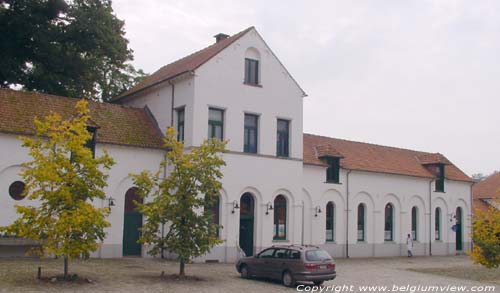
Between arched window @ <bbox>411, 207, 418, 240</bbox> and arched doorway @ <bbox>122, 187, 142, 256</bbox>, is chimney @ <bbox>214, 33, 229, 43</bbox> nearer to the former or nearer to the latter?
arched doorway @ <bbox>122, 187, 142, 256</bbox>

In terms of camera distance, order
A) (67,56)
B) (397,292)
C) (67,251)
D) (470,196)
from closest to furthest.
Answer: (67,251) → (397,292) → (67,56) → (470,196)

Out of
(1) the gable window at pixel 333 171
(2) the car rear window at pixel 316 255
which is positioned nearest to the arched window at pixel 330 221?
(1) the gable window at pixel 333 171

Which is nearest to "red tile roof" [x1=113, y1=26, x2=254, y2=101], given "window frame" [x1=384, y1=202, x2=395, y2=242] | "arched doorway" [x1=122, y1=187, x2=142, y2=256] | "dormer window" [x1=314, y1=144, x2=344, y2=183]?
"arched doorway" [x1=122, y1=187, x2=142, y2=256]

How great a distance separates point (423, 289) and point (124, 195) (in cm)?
1497

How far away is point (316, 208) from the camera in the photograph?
1457 inches

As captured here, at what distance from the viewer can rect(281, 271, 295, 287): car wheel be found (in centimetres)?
2197

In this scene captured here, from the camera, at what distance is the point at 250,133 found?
105 ft

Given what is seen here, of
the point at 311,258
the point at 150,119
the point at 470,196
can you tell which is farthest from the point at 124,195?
the point at 470,196

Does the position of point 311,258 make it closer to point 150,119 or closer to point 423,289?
point 423,289

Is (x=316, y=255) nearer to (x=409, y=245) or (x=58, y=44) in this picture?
(x=409, y=245)

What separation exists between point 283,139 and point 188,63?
278 inches

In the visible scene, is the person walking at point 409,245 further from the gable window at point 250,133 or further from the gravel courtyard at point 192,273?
the gable window at point 250,133

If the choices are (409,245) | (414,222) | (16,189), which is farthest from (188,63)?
(414,222)

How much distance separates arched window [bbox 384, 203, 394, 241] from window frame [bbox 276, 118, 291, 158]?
471 inches
